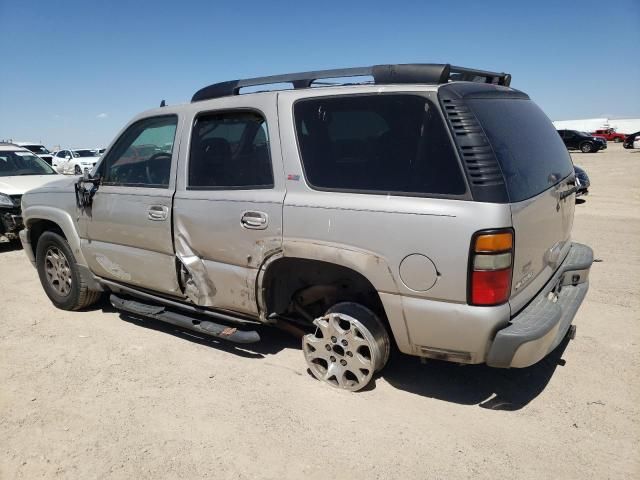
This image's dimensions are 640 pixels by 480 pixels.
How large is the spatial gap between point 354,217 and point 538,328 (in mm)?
1186

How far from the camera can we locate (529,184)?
278cm

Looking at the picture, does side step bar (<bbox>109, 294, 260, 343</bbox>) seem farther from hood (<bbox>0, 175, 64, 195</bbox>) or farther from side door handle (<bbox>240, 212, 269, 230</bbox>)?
hood (<bbox>0, 175, 64, 195</bbox>)

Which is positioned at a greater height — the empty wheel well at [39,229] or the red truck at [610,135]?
the red truck at [610,135]

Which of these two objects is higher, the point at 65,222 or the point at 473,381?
the point at 65,222

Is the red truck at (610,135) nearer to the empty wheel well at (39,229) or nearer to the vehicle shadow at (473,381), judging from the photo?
the vehicle shadow at (473,381)

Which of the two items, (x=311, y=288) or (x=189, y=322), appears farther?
(x=189, y=322)

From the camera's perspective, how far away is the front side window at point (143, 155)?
153 inches

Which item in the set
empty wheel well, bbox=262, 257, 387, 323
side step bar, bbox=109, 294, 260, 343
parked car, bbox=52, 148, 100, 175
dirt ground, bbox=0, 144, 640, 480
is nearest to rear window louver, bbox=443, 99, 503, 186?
empty wheel well, bbox=262, 257, 387, 323

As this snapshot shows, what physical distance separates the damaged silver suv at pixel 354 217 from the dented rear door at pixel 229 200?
11 mm

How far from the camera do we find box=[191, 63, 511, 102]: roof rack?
276 centimetres

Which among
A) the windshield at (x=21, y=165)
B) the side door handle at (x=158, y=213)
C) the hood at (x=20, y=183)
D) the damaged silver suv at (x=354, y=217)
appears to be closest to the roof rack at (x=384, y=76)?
the damaged silver suv at (x=354, y=217)

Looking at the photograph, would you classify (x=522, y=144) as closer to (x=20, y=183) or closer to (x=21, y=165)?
(x=20, y=183)

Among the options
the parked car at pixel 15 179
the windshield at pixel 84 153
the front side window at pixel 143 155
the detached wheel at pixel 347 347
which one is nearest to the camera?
the detached wheel at pixel 347 347

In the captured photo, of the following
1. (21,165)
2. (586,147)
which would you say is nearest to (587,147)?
(586,147)
